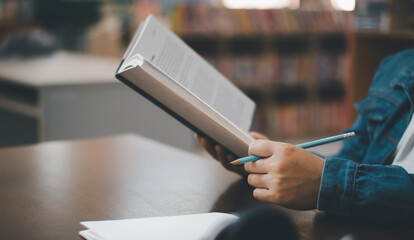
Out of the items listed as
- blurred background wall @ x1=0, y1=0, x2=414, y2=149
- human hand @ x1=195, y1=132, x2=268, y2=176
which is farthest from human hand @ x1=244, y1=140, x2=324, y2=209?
blurred background wall @ x1=0, y1=0, x2=414, y2=149

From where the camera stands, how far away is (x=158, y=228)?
0.70m

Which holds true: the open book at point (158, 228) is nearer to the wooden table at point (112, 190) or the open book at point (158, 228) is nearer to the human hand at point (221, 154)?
the wooden table at point (112, 190)

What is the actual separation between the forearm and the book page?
0.29 m

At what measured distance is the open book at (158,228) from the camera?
667 mm

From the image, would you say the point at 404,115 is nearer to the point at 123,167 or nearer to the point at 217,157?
the point at 217,157

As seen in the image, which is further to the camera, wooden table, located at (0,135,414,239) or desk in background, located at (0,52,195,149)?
desk in background, located at (0,52,195,149)

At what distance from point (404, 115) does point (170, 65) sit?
17.5 inches

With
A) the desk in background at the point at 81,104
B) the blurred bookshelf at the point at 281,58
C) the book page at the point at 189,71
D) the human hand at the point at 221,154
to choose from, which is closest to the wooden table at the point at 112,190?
→ the human hand at the point at 221,154

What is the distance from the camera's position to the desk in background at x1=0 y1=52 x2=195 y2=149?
2.55 metres

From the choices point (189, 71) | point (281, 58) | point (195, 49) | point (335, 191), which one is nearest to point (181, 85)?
→ point (189, 71)

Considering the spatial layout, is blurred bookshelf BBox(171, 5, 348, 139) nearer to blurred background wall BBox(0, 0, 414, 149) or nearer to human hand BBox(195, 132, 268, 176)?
blurred background wall BBox(0, 0, 414, 149)

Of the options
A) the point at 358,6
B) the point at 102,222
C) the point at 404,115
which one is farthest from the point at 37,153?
the point at 358,6

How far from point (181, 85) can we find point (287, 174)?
0.70 feet

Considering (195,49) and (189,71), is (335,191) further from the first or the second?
(195,49)
